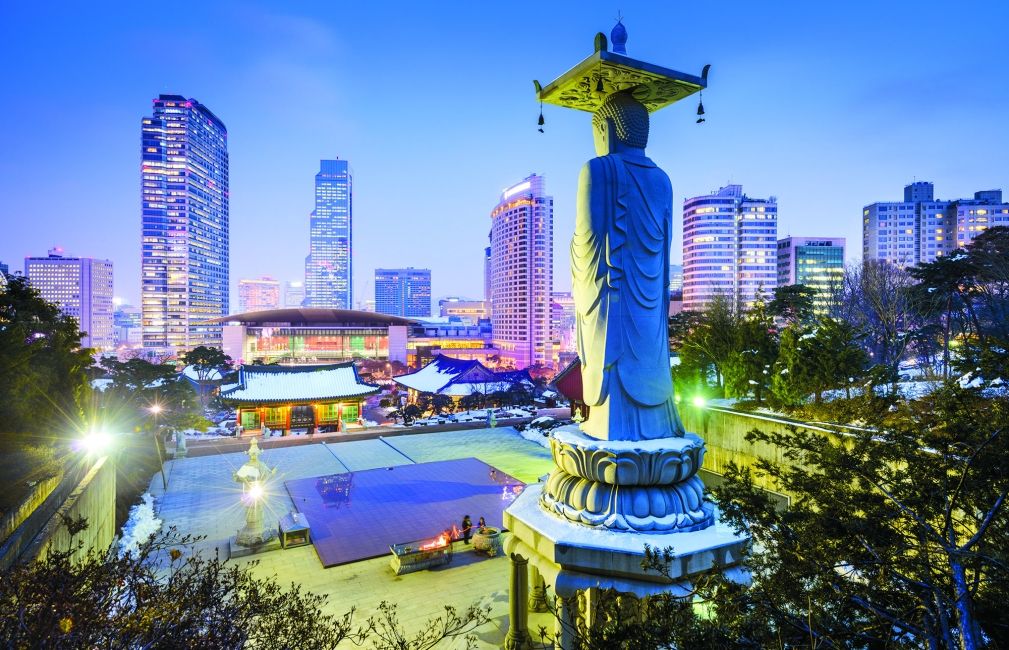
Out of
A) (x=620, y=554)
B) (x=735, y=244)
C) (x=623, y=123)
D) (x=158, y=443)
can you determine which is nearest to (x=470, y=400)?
(x=158, y=443)

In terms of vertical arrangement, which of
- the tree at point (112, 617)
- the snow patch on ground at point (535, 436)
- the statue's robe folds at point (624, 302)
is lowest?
the snow patch on ground at point (535, 436)

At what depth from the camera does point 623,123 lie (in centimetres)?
848

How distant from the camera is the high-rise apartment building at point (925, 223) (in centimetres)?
7062

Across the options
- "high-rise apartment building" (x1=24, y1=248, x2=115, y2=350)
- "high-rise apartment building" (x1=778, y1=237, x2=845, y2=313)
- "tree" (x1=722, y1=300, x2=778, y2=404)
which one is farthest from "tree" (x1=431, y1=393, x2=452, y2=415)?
"high-rise apartment building" (x1=24, y1=248, x2=115, y2=350)

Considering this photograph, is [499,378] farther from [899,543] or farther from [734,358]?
[899,543]

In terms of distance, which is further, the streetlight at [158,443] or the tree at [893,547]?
the streetlight at [158,443]

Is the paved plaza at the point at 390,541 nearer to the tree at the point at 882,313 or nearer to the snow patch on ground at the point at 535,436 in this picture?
the snow patch on ground at the point at 535,436

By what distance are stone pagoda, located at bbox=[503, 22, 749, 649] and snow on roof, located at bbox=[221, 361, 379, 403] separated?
2321 centimetres

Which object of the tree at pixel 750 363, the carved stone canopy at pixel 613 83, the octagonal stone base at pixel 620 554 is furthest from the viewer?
the tree at pixel 750 363

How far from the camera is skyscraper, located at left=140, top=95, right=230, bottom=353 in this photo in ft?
301

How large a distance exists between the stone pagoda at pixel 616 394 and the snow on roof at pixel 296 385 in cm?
2321

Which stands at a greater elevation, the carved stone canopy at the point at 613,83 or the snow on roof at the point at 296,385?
the carved stone canopy at the point at 613,83

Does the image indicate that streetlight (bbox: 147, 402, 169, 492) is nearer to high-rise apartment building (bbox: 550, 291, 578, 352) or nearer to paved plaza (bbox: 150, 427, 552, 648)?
paved plaza (bbox: 150, 427, 552, 648)

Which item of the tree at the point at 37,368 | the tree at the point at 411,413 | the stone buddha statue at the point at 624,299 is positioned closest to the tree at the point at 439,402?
the tree at the point at 411,413
